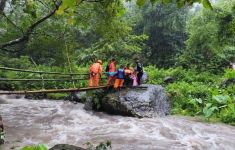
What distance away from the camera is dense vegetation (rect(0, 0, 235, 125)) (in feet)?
48.2

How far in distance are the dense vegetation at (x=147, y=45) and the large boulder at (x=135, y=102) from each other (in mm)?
1328

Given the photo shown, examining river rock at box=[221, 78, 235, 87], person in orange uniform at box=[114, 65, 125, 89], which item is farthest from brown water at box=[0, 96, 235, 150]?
river rock at box=[221, 78, 235, 87]

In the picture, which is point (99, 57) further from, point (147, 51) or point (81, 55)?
point (147, 51)

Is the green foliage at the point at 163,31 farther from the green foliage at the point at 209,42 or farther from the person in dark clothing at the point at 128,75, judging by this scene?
the person in dark clothing at the point at 128,75

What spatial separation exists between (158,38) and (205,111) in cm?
1671

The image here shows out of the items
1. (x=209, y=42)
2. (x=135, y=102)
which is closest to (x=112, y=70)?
(x=135, y=102)

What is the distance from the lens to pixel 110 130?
11.6 metres

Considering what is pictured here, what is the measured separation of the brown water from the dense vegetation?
2181 millimetres

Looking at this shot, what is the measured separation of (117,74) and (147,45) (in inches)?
676

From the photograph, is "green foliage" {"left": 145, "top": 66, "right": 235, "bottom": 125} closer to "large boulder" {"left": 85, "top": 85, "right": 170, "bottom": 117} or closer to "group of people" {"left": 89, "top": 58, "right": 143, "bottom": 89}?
"large boulder" {"left": 85, "top": 85, "right": 170, "bottom": 117}

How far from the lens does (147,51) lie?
103ft

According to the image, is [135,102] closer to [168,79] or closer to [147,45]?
[168,79]

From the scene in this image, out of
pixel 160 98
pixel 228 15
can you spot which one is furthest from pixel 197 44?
pixel 160 98

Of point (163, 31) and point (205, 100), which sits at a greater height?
point (163, 31)
